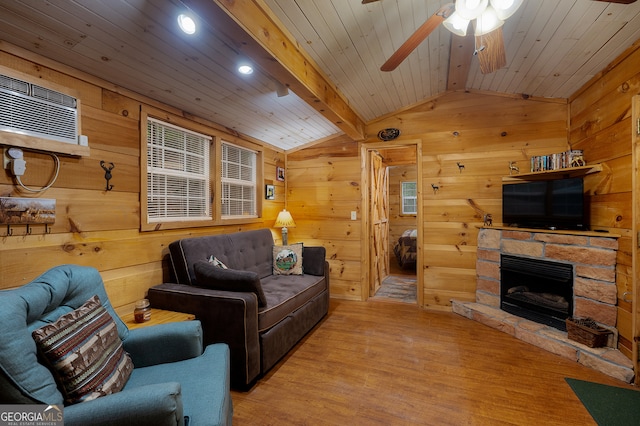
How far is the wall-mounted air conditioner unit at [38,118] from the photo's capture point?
1540 millimetres

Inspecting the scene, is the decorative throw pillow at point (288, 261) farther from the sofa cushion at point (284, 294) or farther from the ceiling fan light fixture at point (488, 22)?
the ceiling fan light fixture at point (488, 22)

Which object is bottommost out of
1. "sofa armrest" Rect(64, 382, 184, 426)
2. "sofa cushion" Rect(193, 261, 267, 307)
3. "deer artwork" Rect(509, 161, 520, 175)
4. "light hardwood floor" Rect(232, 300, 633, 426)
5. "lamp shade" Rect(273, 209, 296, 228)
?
"light hardwood floor" Rect(232, 300, 633, 426)

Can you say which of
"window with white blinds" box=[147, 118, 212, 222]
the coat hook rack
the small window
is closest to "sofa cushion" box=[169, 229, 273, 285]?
"window with white blinds" box=[147, 118, 212, 222]

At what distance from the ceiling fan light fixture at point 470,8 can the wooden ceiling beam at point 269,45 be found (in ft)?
3.46

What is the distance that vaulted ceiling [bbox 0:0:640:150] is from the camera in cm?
152

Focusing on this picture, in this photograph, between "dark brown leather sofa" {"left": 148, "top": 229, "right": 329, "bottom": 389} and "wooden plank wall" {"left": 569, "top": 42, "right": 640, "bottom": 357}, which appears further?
"wooden plank wall" {"left": 569, "top": 42, "right": 640, "bottom": 357}

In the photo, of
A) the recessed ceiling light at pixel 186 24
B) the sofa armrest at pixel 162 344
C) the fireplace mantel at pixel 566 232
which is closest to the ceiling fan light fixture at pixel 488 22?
the recessed ceiling light at pixel 186 24

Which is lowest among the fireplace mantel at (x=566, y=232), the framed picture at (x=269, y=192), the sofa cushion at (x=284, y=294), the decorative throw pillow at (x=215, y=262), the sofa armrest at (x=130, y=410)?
the sofa cushion at (x=284, y=294)

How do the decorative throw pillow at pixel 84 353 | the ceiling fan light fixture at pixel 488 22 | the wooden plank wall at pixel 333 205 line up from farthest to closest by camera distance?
the wooden plank wall at pixel 333 205
the ceiling fan light fixture at pixel 488 22
the decorative throw pillow at pixel 84 353

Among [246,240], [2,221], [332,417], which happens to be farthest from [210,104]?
[332,417]

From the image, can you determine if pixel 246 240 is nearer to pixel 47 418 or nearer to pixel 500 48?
pixel 47 418

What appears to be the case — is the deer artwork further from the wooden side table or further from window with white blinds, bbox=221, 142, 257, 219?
the wooden side table

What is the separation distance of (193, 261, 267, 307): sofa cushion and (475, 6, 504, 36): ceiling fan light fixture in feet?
7.21

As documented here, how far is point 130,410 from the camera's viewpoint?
958 mm
